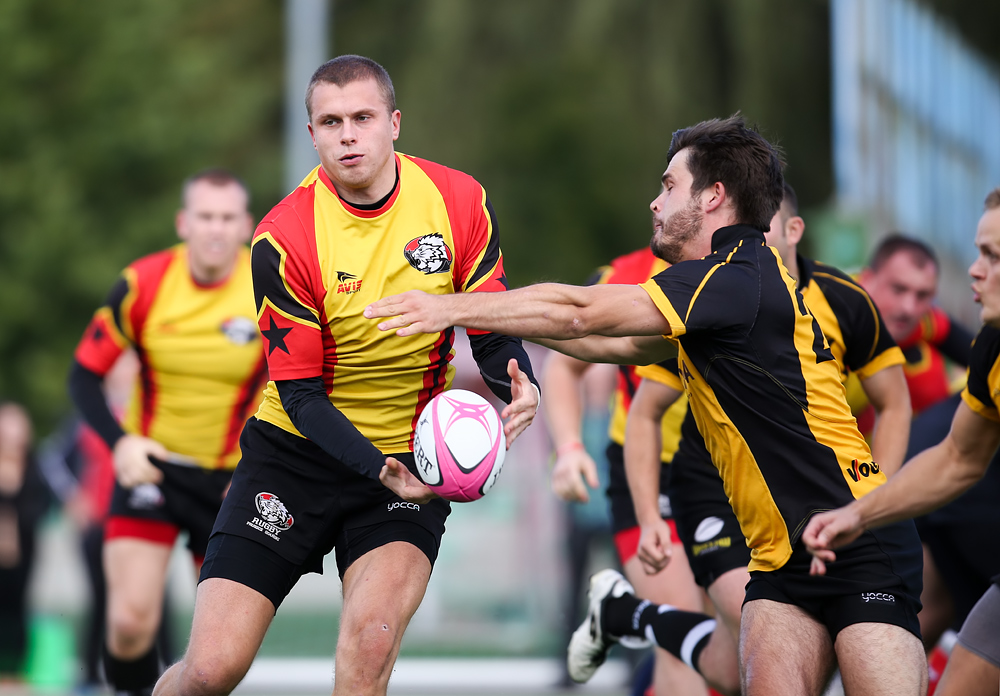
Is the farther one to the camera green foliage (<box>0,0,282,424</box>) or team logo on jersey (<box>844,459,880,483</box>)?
green foliage (<box>0,0,282,424</box>)

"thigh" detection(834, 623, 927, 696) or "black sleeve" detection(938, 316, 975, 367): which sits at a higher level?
"black sleeve" detection(938, 316, 975, 367)

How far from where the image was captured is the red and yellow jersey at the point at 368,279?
477 cm

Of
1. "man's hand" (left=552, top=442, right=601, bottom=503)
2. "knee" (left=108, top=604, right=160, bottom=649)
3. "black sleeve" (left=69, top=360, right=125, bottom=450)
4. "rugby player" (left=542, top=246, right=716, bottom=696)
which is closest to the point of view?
"rugby player" (left=542, top=246, right=716, bottom=696)

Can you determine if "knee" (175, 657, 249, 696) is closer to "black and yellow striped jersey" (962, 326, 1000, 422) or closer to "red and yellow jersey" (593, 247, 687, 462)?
"red and yellow jersey" (593, 247, 687, 462)

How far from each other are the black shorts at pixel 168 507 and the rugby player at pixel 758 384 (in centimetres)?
293

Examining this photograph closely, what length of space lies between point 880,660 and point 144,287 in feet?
14.3

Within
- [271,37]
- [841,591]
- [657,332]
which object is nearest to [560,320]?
[657,332]

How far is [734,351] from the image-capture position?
Answer: 4.52 metres

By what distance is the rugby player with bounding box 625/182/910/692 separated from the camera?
5.57m

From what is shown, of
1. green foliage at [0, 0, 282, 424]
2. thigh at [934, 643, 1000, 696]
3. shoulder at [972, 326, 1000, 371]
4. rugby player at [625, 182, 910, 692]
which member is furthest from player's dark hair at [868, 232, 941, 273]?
green foliage at [0, 0, 282, 424]

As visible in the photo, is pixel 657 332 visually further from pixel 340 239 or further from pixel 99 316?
pixel 99 316

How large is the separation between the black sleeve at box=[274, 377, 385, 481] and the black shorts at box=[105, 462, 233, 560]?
7.79 ft

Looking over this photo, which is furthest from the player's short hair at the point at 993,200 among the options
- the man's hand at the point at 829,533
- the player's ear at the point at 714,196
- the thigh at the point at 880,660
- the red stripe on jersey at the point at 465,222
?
the red stripe on jersey at the point at 465,222

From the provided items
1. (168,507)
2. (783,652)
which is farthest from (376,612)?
(168,507)
